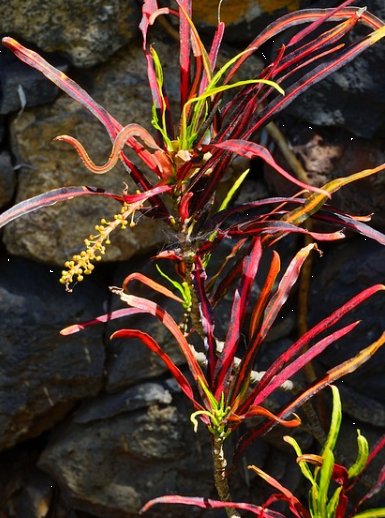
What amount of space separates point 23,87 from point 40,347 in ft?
1.73

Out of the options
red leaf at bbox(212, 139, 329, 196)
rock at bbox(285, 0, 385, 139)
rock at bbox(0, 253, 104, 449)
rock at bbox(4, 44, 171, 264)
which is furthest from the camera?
rock at bbox(0, 253, 104, 449)

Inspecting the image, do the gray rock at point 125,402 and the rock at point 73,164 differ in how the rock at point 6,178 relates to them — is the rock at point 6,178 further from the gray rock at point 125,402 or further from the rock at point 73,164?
the gray rock at point 125,402

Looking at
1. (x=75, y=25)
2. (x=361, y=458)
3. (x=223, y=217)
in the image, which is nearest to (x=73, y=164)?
(x=75, y=25)

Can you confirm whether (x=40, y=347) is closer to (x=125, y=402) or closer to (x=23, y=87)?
(x=125, y=402)

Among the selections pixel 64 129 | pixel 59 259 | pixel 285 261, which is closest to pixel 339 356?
pixel 285 261

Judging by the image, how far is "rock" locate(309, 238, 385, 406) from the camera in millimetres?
1561

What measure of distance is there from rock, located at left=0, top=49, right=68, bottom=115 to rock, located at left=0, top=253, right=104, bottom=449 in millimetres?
328

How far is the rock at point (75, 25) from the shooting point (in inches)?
58.0

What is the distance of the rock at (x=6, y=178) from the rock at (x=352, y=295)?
631mm

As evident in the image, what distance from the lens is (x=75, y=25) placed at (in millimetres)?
1489

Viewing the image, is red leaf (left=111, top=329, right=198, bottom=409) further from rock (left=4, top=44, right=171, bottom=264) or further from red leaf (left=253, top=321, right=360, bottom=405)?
rock (left=4, top=44, right=171, bottom=264)

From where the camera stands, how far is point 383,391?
5.31ft

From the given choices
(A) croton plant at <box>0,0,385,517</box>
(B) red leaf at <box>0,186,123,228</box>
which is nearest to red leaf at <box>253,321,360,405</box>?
(A) croton plant at <box>0,0,385,517</box>

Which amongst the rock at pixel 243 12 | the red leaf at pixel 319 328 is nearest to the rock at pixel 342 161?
the rock at pixel 243 12
